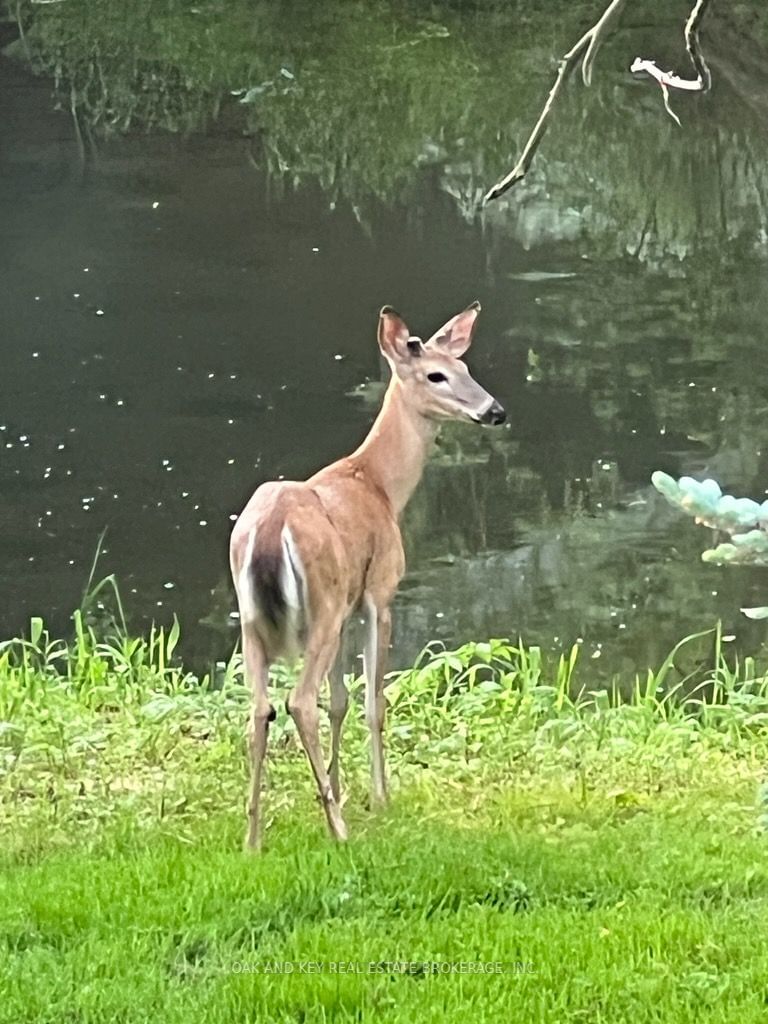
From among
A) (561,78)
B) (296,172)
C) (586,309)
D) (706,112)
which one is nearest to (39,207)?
(296,172)

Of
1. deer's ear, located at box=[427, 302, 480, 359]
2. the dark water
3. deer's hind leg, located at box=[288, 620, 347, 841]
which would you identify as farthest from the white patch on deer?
the dark water

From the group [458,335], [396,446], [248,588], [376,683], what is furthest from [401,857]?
[458,335]

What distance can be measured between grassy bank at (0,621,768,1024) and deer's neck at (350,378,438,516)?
3.10ft

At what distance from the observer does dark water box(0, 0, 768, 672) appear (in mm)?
8625

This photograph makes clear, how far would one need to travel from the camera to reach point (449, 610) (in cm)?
816

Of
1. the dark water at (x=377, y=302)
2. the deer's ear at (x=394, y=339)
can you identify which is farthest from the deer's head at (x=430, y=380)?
the dark water at (x=377, y=302)

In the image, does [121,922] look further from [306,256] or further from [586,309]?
[306,256]

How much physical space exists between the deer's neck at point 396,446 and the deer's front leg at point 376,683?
389mm

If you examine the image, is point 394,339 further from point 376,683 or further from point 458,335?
point 376,683

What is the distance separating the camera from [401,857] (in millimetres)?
4660

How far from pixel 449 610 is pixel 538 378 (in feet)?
10.4

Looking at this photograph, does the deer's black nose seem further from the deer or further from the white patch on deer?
the white patch on deer

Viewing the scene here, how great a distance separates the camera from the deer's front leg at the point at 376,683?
17.1ft

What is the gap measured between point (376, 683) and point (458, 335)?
3.74ft
